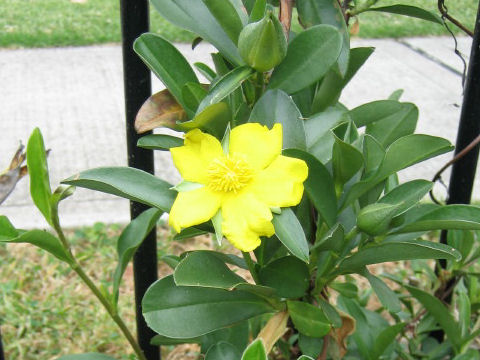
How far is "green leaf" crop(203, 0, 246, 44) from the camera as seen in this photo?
0.70 metres

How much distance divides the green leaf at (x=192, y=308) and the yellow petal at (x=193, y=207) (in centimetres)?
14

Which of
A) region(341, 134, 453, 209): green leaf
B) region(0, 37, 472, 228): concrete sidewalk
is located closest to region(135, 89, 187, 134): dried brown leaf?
region(341, 134, 453, 209): green leaf

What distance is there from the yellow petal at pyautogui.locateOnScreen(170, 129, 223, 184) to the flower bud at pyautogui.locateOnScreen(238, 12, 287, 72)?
9 cm

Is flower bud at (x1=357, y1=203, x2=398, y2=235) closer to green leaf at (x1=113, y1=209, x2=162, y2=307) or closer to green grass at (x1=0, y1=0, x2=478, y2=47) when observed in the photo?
green leaf at (x1=113, y1=209, x2=162, y2=307)

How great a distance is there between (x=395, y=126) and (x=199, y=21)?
14.3 inches

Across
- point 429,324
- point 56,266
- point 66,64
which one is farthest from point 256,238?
point 66,64

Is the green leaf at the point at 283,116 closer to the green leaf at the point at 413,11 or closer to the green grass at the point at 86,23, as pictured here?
the green leaf at the point at 413,11

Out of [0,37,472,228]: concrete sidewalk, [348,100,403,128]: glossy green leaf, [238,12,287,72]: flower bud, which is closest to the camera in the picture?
[238,12,287,72]: flower bud

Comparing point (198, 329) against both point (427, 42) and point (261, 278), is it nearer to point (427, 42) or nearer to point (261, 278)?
point (261, 278)

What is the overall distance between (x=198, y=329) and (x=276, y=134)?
28 centimetres

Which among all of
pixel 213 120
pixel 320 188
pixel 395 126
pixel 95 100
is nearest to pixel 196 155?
pixel 213 120

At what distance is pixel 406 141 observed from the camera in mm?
751

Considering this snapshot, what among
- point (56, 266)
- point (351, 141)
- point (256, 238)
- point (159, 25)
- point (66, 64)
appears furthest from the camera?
point (159, 25)

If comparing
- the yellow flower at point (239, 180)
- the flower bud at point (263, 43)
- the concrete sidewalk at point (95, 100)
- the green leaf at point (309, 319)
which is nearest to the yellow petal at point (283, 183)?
the yellow flower at point (239, 180)
